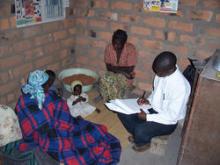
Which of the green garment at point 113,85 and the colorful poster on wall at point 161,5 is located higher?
the colorful poster on wall at point 161,5

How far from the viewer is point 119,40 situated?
311cm

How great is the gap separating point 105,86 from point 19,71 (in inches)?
40.0

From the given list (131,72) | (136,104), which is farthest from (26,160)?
(131,72)

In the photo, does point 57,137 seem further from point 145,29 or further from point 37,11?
point 145,29

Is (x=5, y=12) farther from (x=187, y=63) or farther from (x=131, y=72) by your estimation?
(x=187, y=63)

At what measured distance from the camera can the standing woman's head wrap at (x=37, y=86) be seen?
2.19 m

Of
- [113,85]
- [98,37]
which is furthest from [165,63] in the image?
[98,37]

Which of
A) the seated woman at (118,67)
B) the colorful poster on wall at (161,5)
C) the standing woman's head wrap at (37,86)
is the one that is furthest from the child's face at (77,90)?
the colorful poster on wall at (161,5)

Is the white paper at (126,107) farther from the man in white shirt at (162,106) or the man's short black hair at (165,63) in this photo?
the man's short black hair at (165,63)

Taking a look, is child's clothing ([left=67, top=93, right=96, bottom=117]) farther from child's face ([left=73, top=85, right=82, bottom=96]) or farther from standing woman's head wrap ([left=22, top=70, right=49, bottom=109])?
standing woman's head wrap ([left=22, top=70, right=49, bottom=109])

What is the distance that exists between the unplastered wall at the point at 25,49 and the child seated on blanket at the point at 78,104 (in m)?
0.61

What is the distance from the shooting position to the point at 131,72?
3410 mm

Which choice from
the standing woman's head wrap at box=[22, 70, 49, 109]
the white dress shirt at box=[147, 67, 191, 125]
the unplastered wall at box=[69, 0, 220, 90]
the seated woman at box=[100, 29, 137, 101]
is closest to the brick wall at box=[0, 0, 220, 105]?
the unplastered wall at box=[69, 0, 220, 90]

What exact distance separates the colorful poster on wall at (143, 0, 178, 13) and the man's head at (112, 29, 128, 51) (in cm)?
43
